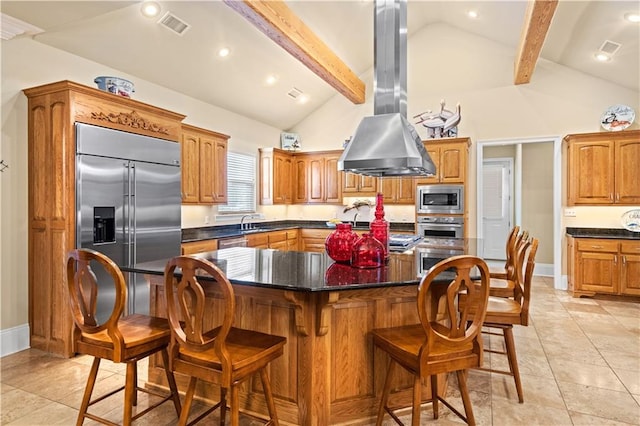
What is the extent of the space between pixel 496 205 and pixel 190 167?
6534 millimetres

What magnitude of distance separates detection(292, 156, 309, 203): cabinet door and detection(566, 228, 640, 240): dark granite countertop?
4544 millimetres

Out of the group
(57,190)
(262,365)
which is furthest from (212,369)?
(57,190)

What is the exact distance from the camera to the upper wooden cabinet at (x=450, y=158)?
229 inches


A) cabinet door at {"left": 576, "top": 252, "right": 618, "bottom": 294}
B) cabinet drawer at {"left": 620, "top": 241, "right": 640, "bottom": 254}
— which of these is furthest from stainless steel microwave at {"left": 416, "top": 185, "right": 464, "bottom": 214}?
cabinet drawer at {"left": 620, "top": 241, "right": 640, "bottom": 254}

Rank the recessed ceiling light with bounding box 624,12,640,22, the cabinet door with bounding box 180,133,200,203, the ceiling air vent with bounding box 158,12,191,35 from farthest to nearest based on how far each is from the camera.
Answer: the cabinet door with bounding box 180,133,200,203, the ceiling air vent with bounding box 158,12,191,35, the recessed ceiling light with bounding box 624,12,640,22

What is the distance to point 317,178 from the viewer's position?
7.14 meters

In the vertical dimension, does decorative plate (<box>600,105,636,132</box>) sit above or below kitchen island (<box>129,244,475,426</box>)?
above

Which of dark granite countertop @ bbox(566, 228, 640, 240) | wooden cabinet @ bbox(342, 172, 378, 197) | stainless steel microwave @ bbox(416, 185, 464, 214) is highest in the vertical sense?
wooden cabinet @ bbox(342, 172, 378, 197)

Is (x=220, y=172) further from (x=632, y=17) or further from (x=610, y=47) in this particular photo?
(x=610, y=47)

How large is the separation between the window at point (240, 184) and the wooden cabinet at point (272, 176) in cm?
17

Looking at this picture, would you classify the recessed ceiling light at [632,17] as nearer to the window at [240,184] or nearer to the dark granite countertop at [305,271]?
the dark granite countertop at [305,271]

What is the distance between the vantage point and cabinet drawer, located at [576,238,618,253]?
498 centimetres

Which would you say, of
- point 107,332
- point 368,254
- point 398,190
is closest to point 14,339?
point 107,332

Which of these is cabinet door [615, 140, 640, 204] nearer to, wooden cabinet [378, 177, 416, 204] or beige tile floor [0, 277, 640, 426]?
beige tile floor [0, 277, 640, 426]
